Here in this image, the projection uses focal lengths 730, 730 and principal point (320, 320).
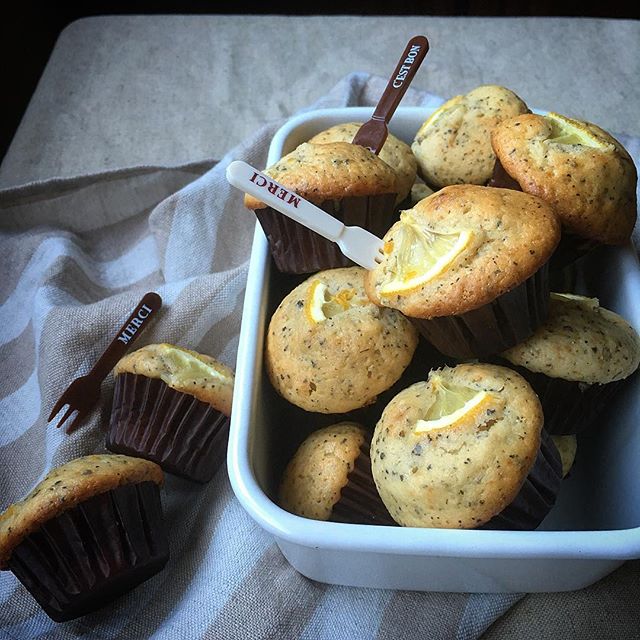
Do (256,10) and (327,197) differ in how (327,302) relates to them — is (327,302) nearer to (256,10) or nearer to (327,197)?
(327,197)

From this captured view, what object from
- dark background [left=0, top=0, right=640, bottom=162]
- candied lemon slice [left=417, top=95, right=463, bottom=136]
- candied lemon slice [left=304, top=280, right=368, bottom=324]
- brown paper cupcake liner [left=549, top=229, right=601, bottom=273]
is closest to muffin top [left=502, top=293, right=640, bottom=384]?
brown paper cupcake liner [left=549, top=229, right=601, bottom=273]

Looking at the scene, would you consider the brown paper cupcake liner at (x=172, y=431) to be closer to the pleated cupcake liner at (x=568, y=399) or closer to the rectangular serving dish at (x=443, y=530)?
the rectangular serving dish at (x=443, y=530)

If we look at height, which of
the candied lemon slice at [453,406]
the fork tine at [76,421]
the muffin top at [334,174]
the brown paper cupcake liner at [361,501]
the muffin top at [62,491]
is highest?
the muffin top at [334,174]

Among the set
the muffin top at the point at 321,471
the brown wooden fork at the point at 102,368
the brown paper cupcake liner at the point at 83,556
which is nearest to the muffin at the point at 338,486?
the muffin top at the point at 321,471

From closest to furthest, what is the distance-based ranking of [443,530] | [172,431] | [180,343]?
[443,530] → [172,431] → [180,343]

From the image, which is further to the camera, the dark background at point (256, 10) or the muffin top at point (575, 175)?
the dark background at point (256, 10)

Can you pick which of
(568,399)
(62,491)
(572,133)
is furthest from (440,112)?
(62,491)
